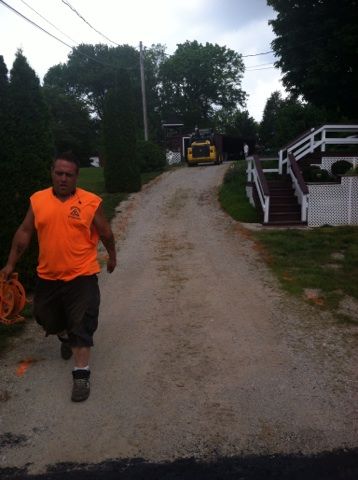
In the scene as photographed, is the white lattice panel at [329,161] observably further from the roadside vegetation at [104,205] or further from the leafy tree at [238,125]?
the leafy tree at [238,125]

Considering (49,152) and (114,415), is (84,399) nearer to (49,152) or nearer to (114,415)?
(114,415)

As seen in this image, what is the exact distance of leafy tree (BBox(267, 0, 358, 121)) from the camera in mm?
16625

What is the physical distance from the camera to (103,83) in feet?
217

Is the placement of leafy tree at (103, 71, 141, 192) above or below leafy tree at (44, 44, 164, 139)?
below

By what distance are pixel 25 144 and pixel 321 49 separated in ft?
45.3

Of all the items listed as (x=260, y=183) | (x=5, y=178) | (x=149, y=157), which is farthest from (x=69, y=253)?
(x=149, y=157)

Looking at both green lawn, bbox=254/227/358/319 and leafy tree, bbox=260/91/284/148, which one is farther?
leafy tree, bbox=260/91/284/148

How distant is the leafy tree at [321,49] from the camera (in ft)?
54.5

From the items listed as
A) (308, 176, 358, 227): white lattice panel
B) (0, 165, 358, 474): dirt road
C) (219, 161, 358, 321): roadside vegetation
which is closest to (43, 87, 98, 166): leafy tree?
(308, 176, 358, 227): white lattice panel

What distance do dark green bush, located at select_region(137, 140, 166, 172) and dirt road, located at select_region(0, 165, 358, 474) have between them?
57.2ft

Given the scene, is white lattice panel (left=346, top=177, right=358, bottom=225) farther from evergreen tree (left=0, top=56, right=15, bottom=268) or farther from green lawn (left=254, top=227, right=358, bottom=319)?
evergreen tree (left=0, top=56, right=15, bottom=268)

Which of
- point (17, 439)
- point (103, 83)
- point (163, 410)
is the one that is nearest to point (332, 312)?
point (163, 410)

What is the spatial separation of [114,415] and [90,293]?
96 cm

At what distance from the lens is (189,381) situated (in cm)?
418
